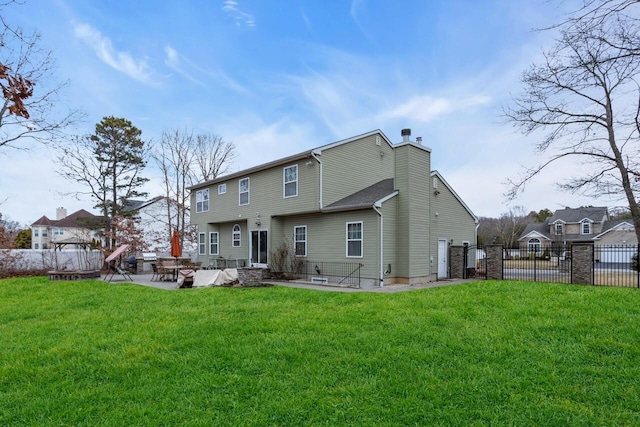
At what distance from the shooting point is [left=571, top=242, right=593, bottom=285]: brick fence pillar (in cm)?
1310

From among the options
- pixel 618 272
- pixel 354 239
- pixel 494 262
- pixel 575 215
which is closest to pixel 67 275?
pixel 354 239

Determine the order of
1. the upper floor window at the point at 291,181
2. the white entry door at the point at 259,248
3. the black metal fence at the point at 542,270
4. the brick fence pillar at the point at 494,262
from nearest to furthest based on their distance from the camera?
the brick fence pillar at the point at 494,262 < the black metal fence at the point at 542,270 < the upper floor window at the point at 291,181 < the white entry door at the point at 259,248

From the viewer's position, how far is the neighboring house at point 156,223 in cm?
3216

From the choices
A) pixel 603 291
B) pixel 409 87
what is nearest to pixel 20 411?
pixel 603 291

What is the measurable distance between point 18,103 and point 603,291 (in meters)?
12.9

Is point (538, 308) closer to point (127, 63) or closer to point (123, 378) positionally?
point (123, 378)

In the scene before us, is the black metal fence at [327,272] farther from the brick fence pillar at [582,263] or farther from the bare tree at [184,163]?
the bare tree at [184,163]

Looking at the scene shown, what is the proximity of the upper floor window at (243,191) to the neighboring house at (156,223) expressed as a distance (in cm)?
1299

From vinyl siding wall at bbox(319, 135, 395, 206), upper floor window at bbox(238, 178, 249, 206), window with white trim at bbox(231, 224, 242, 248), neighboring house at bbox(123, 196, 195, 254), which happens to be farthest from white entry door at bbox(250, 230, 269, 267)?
neighboring house at bbox(123, 196, 195, 254)

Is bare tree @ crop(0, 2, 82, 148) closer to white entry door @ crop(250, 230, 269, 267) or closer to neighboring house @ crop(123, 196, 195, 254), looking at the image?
white entry door @ crop(250, 230, 269, 267)

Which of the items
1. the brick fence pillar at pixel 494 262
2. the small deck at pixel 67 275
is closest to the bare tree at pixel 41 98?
the small deck at pixel 67 275

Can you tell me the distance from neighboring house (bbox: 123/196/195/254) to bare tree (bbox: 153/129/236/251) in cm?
36

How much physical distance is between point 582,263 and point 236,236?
16.0 m

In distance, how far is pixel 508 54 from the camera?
11133 millimetres
